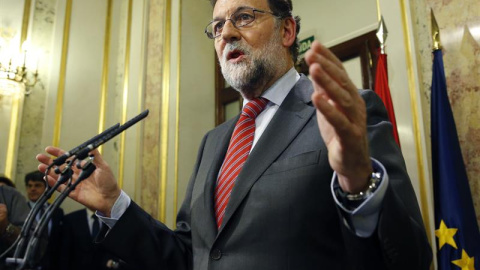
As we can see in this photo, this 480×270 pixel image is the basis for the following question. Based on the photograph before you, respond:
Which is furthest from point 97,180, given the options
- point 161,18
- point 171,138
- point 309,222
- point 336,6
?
point 161,18

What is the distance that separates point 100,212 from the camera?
1.19m

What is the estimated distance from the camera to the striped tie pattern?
3.80 feet

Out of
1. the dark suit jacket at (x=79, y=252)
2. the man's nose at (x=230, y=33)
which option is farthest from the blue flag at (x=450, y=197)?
the dark suit jacket at (x=79, y=252)

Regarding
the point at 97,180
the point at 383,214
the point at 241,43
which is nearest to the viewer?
the point at 383,214

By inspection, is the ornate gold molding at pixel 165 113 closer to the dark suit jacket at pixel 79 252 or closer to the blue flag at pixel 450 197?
the dark suit jacket at pixel 79 252

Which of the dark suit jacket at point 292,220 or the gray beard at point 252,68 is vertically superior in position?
the gray beard at point 252,68

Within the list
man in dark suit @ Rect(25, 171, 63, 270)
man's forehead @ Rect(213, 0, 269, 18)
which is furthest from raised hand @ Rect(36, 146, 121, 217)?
man in dark suit @ Rect(25, 171, 63, 270)

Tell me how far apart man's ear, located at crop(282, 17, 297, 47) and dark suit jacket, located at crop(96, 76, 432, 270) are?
14.9 inches

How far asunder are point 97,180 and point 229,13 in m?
0.73

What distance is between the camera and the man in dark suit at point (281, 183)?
77 cm

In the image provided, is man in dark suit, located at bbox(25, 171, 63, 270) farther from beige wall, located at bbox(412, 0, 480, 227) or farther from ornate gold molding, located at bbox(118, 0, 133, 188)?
beige wall, located at bbox(412, 0, 480, 227)

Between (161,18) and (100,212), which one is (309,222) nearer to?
(100,212)

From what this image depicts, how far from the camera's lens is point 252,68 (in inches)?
54.1

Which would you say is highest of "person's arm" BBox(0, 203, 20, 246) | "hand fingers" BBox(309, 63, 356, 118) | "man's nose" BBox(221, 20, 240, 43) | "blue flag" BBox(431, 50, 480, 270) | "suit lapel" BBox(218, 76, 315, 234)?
"man's nose" BBox(221, 20, 240, 43)
